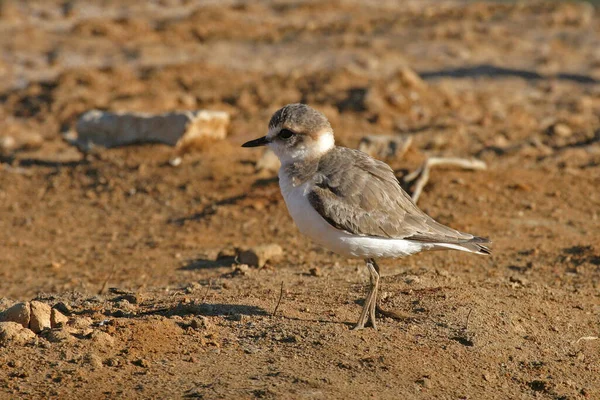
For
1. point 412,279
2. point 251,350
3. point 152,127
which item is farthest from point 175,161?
point 251,350

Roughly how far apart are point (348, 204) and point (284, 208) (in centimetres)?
367

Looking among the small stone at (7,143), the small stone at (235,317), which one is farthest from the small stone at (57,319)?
the small stone at (7,143)

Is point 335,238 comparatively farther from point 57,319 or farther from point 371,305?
point 57,319

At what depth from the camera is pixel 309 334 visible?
6.09 meters

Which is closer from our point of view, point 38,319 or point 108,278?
point 38,319

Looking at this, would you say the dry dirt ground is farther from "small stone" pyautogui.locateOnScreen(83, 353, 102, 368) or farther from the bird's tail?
the bird's tail

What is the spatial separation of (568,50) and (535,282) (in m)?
10.9

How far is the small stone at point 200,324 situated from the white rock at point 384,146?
5.12 metres

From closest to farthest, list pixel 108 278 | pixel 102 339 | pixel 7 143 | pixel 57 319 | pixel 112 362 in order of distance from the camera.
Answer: pixel 112 362
pixel 102 339
pixel 57 319
pixel 108 278
pixel 7 143

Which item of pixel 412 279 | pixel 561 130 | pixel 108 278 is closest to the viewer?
pixel 412 279

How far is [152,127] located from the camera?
11570 millimetres

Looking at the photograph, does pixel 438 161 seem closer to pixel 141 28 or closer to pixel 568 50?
pixel 568 50

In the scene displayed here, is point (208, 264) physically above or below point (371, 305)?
below

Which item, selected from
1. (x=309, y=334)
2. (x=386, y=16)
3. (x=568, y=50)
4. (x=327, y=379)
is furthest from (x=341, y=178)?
(x=386, y=16)
